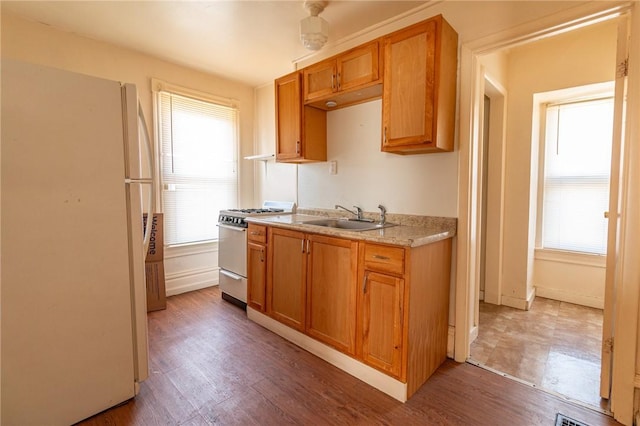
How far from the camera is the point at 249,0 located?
218 cm

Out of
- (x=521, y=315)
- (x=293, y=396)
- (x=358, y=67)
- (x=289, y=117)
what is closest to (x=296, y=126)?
(x=289, y=117)

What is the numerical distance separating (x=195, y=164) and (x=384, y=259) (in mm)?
2743

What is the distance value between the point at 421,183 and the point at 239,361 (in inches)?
73.5

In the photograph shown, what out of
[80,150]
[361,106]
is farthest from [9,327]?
[361,106]

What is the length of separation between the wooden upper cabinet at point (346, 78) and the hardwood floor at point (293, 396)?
2051 millimetres

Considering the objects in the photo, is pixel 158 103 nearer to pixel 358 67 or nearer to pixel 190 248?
pixel 190 248

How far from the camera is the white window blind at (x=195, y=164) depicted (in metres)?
3.35

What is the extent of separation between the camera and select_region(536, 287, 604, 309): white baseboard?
3031 mm

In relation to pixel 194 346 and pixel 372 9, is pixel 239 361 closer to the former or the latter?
pixel 194 346

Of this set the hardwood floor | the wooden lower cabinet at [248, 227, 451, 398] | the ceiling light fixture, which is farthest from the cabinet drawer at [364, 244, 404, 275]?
the ceiling light fixture

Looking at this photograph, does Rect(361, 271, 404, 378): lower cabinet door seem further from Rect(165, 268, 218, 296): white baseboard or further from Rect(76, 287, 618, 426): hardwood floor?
Rect(165, 268, 218, 296): white baseboard

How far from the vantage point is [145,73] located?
10.3ft

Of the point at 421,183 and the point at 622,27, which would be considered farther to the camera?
the point at 421,183

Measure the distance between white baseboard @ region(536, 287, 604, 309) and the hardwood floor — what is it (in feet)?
6.29
